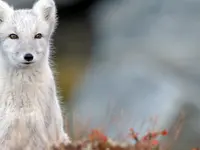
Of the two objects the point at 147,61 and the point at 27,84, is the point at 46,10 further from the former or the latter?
the point at 147,61

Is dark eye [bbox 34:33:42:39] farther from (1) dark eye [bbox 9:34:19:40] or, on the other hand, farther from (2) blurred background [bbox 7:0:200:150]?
(2) blurred background [bbox 7:0:200:150]

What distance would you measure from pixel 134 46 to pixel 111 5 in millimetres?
3152

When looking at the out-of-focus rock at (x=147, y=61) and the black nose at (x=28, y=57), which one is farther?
the out-of-focus rock at (x=147, y=61)

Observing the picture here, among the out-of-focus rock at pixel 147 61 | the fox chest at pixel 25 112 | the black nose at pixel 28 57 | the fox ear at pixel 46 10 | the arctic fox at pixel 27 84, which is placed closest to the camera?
the black nose at pixel 28 57

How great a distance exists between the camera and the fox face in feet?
25.4

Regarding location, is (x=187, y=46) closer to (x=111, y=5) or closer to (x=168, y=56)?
(x=168, y=56)

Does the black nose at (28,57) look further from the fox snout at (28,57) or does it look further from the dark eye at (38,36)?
the dark eye at (38,36)

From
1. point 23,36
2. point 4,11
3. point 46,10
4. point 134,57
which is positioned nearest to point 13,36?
point 23,36

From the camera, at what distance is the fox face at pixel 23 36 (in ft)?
25.4

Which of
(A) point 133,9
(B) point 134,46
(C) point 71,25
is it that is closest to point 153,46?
(B) point 134,46

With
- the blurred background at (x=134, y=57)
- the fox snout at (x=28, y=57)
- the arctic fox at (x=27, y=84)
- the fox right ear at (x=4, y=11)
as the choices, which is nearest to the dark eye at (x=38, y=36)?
the arctic fox at (x=27, y=84)

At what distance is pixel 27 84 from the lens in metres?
8.21

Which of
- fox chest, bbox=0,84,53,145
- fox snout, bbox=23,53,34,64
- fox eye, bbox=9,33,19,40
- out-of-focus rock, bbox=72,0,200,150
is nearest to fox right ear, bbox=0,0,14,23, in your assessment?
fox eye, bbox=9,33,19,40

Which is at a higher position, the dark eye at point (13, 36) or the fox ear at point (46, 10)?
the fox ear at point (46, 10)
